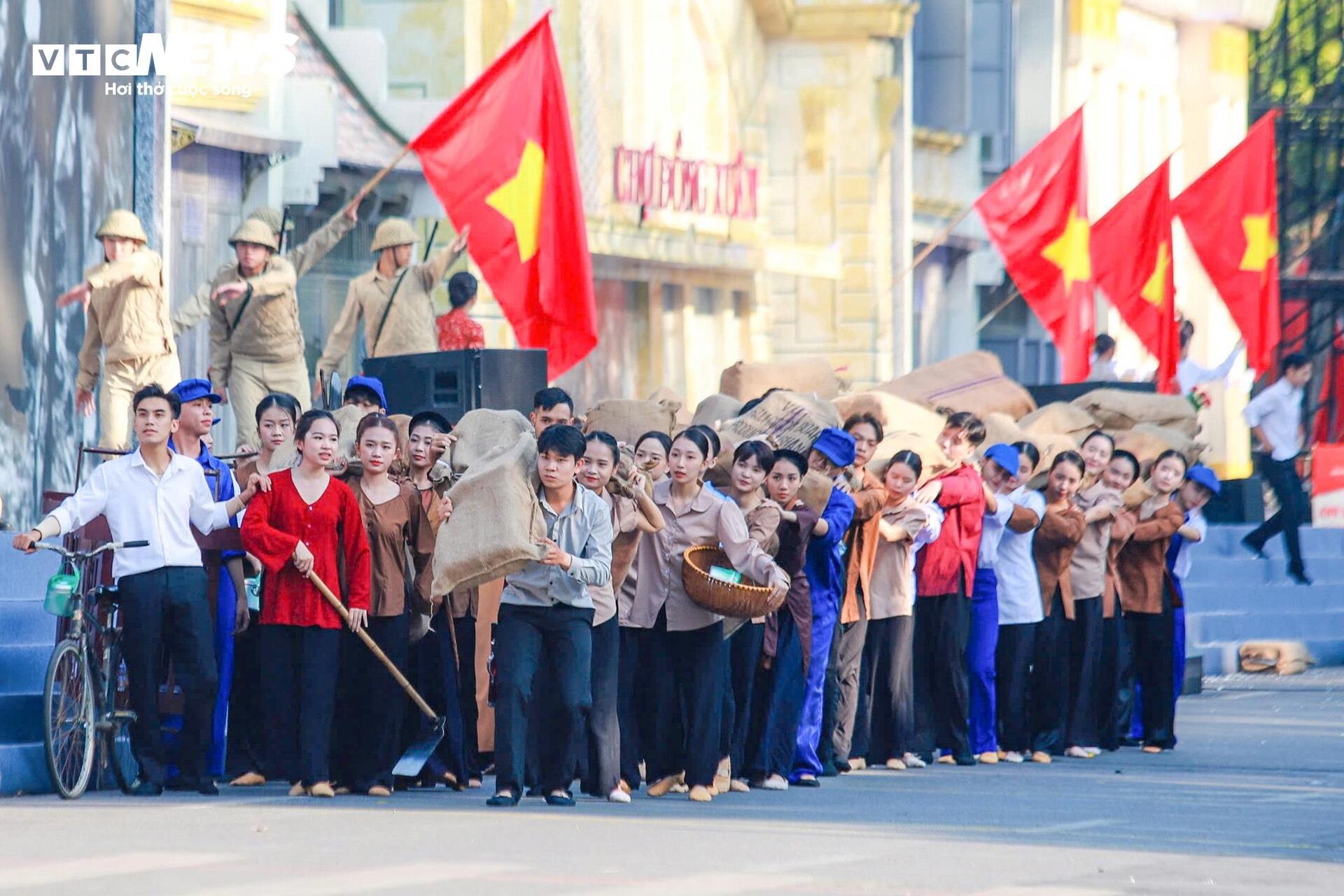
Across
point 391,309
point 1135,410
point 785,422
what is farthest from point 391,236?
point 1135,410

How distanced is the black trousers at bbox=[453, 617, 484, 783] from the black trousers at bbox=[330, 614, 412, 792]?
1.41ft

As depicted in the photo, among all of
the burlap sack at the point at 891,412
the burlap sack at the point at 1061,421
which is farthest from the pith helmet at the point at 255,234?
the burlap sack at the point at 1061,421

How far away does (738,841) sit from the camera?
36.1 feet

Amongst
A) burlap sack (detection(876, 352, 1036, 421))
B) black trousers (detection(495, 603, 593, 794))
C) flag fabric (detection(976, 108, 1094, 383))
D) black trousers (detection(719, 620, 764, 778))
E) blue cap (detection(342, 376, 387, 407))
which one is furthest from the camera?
flag fabric (detection(976, 108, 1094, 383))

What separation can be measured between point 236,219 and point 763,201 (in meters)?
10.1

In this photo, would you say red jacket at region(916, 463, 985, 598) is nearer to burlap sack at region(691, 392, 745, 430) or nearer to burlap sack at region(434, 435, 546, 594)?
burlap sack at region(691, 392, 745, 430)

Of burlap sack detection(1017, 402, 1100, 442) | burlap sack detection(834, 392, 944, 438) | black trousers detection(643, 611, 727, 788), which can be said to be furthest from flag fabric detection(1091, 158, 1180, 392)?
black trousers detection(643, 611, 727, 788)

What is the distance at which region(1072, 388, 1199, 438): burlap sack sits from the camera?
840 inches

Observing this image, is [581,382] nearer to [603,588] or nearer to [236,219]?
[236,219]

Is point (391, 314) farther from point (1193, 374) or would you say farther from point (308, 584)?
point (1193, 374)

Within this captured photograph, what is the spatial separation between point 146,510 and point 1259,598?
14.0 metres

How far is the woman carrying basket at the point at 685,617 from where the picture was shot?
12977mm

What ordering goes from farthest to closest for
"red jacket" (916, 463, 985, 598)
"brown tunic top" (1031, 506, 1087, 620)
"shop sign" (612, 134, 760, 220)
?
"shop sign" (612, 134, 760, 220)
"brown tunic top" (1031, 506, 1087, 620)
"red jacket" (916, 463, 985, 598)

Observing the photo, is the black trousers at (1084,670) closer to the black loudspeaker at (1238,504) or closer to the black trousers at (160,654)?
the black trousers at (160,654)
